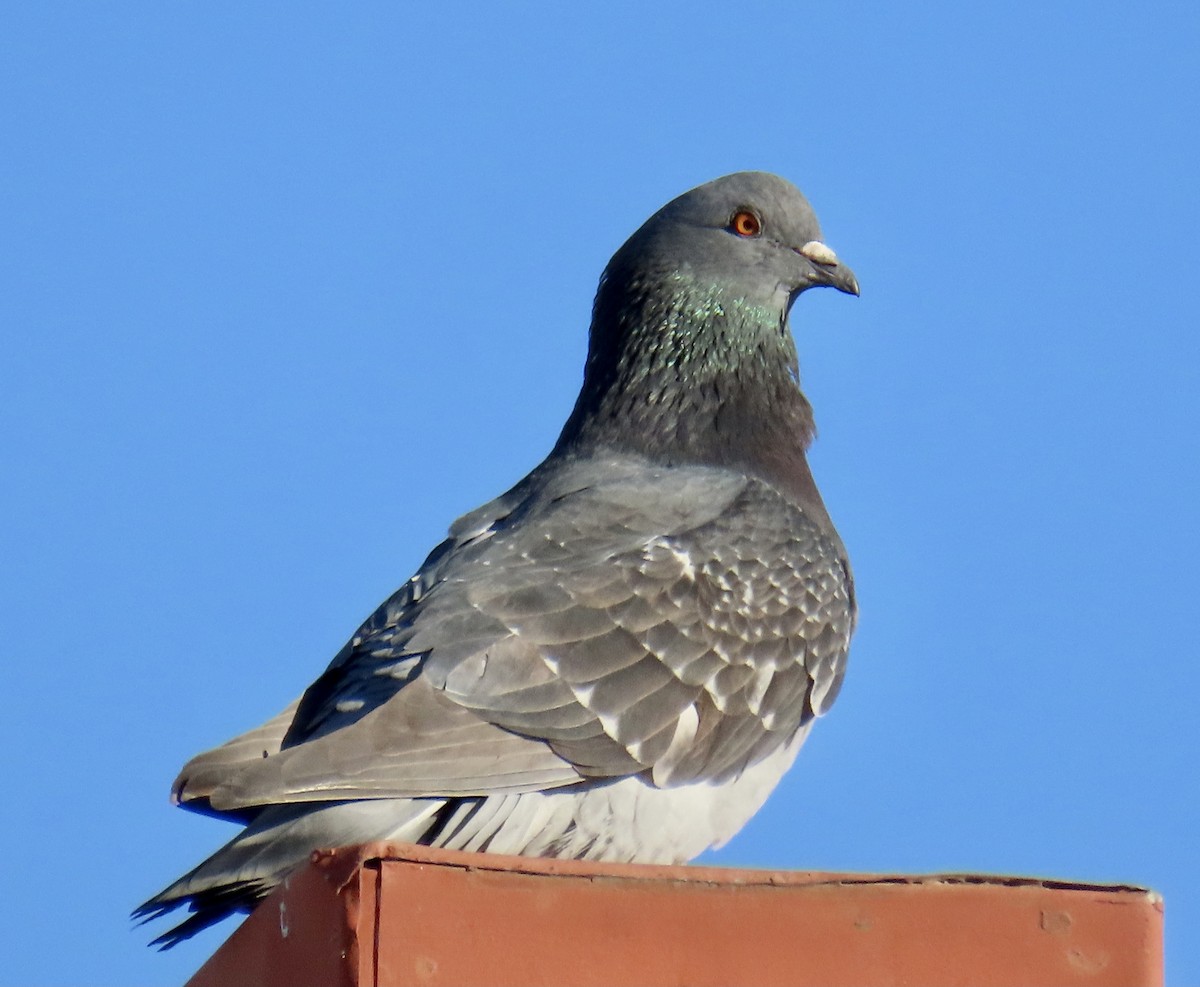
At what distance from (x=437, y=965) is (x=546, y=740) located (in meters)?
1.94

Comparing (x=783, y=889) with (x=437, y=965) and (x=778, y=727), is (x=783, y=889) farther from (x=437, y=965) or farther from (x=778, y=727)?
(x=778, y=727)

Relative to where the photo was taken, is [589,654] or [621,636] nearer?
Result: [589,654]

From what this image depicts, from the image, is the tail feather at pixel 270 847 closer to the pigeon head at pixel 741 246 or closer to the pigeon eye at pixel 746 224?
the pigeon head at pixel 741 246

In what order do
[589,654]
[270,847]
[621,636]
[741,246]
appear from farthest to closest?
[741,246] < [621,636] < [589,654] < [270,847]

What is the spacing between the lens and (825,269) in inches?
340

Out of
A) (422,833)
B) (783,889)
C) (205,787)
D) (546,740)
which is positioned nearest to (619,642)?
(546,740)

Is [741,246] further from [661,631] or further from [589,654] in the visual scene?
[589,654]

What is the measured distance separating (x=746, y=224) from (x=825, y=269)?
0.43 metres

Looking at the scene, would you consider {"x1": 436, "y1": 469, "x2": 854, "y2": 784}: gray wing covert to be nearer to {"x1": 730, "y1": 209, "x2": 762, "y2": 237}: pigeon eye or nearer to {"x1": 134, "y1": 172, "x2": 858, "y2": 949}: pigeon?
{"x1": 134, "y1": 172, "x2": 858, "y2": 949}: pigeon

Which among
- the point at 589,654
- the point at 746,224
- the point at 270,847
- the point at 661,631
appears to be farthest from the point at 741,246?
the point at 270,847

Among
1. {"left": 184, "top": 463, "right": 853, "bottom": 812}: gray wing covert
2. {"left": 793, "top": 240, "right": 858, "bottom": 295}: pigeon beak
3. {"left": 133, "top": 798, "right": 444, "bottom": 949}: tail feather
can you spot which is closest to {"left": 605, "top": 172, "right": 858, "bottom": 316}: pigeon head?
{"left": 793, "top": 240, "right": 858, "bottom": 295}: pigeon beak

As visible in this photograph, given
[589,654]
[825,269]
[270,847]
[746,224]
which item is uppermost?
[746,224]

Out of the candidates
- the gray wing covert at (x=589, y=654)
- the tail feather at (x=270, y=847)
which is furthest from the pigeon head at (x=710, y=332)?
the tail feather at (x=270, y=847)

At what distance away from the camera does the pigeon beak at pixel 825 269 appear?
862 centimetres
